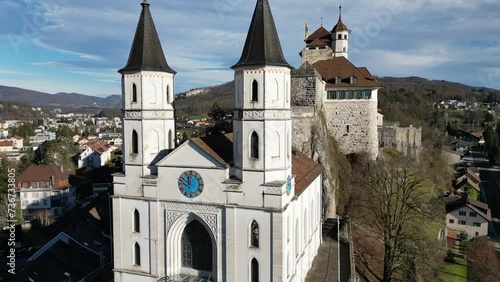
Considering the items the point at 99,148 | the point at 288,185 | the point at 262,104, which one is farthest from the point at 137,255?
the point at 99,148

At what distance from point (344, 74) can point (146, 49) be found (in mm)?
24932

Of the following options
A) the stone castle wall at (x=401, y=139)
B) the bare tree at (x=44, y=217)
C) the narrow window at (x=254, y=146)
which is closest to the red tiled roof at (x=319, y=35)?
the stone castle wall at (x=401, y=139)

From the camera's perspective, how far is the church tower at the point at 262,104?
59.1ft

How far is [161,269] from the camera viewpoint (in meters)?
20.2

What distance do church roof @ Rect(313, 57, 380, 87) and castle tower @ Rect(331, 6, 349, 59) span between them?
9226 mm

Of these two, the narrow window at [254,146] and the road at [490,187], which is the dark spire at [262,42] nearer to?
the narrow window at [254,146]

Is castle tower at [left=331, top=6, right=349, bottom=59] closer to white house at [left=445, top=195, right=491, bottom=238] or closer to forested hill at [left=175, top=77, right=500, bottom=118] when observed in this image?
forested hill at [left=175, top=77, right=500, bottom=118]

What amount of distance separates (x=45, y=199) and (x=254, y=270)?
45.4m

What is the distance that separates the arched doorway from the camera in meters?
20.0

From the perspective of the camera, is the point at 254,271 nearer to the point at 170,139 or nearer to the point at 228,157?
the point at 228,157

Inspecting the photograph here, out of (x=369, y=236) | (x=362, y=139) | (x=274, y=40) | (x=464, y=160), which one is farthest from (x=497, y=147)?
(x=274, y=40)

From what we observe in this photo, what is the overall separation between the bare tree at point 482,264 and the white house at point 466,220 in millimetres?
10029

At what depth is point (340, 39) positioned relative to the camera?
5072 centimetres

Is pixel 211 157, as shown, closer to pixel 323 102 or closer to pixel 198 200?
pixel 198 200
